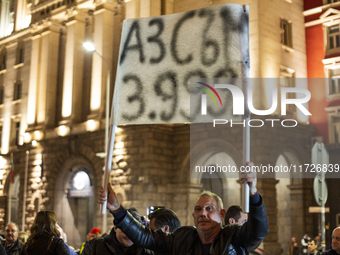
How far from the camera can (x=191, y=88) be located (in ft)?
16.4

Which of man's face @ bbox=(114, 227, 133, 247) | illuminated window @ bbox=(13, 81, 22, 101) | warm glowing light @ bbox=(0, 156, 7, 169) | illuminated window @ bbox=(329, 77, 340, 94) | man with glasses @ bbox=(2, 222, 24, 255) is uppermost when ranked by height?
illuminated window @ bbox=(13, 81, 22, 101)

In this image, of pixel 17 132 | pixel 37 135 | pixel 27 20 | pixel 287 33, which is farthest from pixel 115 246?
pixel 27 20

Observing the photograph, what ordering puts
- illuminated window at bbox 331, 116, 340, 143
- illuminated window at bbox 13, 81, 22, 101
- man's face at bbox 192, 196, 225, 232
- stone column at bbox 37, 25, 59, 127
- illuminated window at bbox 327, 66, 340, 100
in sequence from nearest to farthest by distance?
man's face at bbox 192, 196, 225, 232
illuminated window at bbox 331, 116, 340, 143
illuminated window at bbox 327, 66, 340, 100
stone column at bbox 37, 25, 59, 127
illuminated window at bbox 13, 81, 22, 101

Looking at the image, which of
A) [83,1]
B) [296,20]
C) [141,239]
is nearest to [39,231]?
[141,239]

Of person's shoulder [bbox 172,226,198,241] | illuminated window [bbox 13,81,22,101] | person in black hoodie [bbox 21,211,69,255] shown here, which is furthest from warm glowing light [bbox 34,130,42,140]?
person's shoulder [bbox 172,226,198,241]

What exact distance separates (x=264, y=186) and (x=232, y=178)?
11.8 ft

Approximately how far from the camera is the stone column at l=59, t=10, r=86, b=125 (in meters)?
28.5

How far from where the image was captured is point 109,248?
521 centimetres

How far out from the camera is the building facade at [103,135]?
22.8 metres

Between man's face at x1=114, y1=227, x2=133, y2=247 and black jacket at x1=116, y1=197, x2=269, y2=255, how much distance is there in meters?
0.99

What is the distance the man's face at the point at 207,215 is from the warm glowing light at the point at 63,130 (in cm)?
2446

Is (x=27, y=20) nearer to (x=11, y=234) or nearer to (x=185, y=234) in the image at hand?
(x=11, y=234)

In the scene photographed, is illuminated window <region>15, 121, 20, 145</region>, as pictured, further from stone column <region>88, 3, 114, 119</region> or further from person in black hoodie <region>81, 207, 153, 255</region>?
person in black hoodie <region>81, 207, 153, 255</region>

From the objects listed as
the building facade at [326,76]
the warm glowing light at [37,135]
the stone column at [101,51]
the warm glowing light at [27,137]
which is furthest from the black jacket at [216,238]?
the warm glowing light at [27,137]
